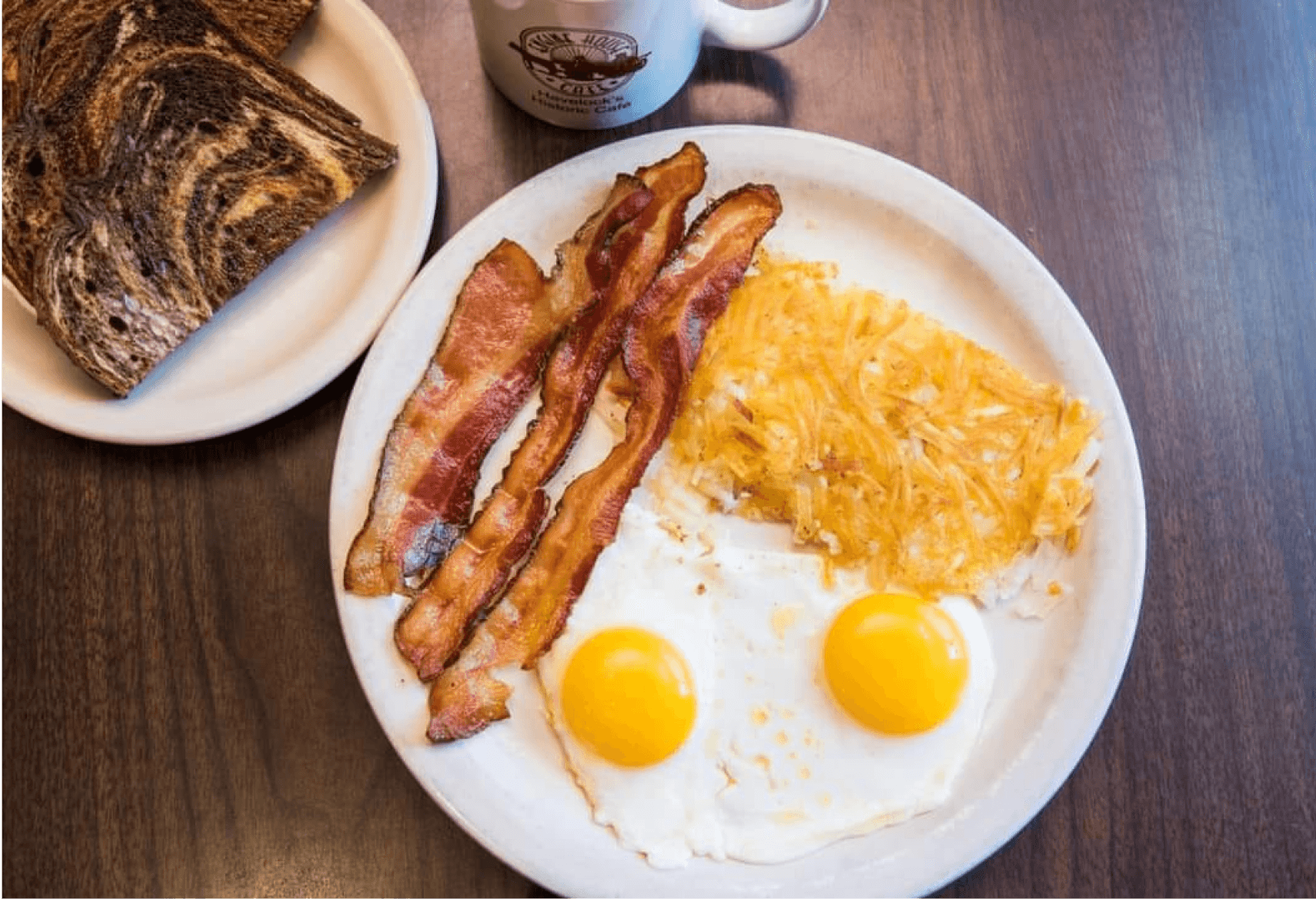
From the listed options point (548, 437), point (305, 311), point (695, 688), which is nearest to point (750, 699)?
point (695, 688)

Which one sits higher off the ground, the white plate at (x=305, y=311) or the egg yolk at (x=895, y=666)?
the white plate at (x=305, y=311)

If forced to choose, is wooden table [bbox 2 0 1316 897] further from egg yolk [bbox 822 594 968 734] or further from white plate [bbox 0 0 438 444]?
egg yolk [bbox 822 594 968 734]

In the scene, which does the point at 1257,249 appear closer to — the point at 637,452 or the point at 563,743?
the point at 637,452

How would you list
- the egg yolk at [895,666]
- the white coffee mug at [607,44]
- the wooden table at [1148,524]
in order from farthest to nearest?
the wooden table at [1148,524], the egg yolk at [895,666], the white coffee mug at [607,44]

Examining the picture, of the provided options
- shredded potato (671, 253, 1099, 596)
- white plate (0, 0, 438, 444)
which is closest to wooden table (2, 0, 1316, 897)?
white plate (0, 0, 438, 444)

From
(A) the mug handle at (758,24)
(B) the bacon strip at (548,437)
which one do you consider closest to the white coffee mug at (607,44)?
(A) the mug handle at (758,24)

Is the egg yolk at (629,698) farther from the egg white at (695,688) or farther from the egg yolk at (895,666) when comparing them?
the egg yolk at (895,666)

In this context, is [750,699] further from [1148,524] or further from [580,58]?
[580,58]
